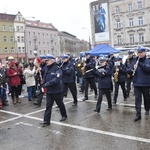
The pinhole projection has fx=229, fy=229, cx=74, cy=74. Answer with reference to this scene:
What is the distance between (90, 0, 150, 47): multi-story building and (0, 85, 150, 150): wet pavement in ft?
144

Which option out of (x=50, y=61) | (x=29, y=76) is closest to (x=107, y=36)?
(x=29, y=76)

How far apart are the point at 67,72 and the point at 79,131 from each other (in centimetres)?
288

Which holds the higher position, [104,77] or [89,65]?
[89,65]

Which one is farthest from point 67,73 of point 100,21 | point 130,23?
→ point 100,21

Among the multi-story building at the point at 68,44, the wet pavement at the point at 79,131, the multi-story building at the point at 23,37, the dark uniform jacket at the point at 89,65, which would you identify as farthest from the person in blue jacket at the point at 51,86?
the multi-story building at the point at 68,44

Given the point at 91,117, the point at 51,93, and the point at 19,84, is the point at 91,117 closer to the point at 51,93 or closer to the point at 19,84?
the point at 51,93

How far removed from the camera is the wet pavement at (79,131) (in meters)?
4.69

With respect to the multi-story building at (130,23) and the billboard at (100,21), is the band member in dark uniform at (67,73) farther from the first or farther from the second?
the billboard at (100,21)

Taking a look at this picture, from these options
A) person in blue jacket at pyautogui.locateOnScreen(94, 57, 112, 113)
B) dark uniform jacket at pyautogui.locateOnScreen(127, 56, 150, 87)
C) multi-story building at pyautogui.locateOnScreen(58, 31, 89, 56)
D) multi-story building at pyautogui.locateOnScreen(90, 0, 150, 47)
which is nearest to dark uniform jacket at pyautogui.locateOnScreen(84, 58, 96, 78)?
person in blue jacket at pyautogui.locateOnScreen(94, 57, 112, 113)

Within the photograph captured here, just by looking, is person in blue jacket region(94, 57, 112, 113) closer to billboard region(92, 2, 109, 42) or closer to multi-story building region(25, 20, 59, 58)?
billboard region(92, 2, 109, 42)

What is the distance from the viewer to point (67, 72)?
8016mm

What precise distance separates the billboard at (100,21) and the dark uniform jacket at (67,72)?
158 ft

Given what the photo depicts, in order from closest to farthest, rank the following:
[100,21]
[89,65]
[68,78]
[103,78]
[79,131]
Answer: [79,131] < [103,78] < [68,78] < [89,65] < [100,21]

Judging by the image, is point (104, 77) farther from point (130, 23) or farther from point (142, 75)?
point (130, 23)
